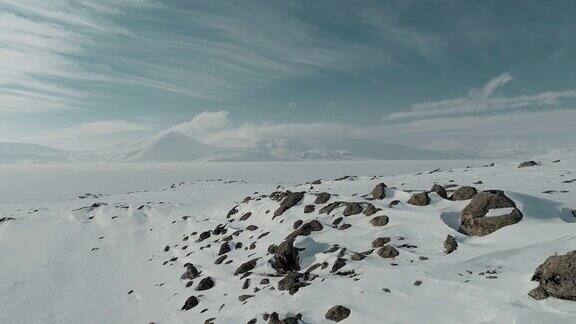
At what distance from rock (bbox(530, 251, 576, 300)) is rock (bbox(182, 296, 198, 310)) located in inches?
575

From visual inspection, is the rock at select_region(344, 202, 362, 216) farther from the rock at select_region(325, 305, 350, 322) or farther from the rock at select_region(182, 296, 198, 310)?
the rock at select_region(325, 305, 350, 322)

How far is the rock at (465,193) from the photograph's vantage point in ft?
69.4

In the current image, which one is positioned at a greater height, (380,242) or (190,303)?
(380,242)

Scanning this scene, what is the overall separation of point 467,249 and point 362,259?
4236 millimetres

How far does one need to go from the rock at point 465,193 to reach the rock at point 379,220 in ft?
14.0

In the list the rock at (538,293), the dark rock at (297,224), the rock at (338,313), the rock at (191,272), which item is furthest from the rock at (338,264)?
the rock at (191,272)

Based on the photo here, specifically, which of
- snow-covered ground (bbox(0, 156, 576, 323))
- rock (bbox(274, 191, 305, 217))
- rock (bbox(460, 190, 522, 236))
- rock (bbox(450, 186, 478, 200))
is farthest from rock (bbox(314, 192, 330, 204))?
rock (bbox(460, 190, 522, 236))

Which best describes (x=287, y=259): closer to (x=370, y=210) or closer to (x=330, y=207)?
(x=370, y=210)

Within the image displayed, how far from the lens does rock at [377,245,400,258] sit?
54.1 feet

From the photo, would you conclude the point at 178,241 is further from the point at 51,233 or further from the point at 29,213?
the point at 29,213

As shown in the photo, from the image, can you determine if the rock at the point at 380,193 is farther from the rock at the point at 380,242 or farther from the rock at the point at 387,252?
the rock at the point at 387,252

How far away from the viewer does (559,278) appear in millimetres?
10570

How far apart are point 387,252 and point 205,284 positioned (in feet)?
33.1

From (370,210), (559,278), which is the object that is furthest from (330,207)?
(559,278)
